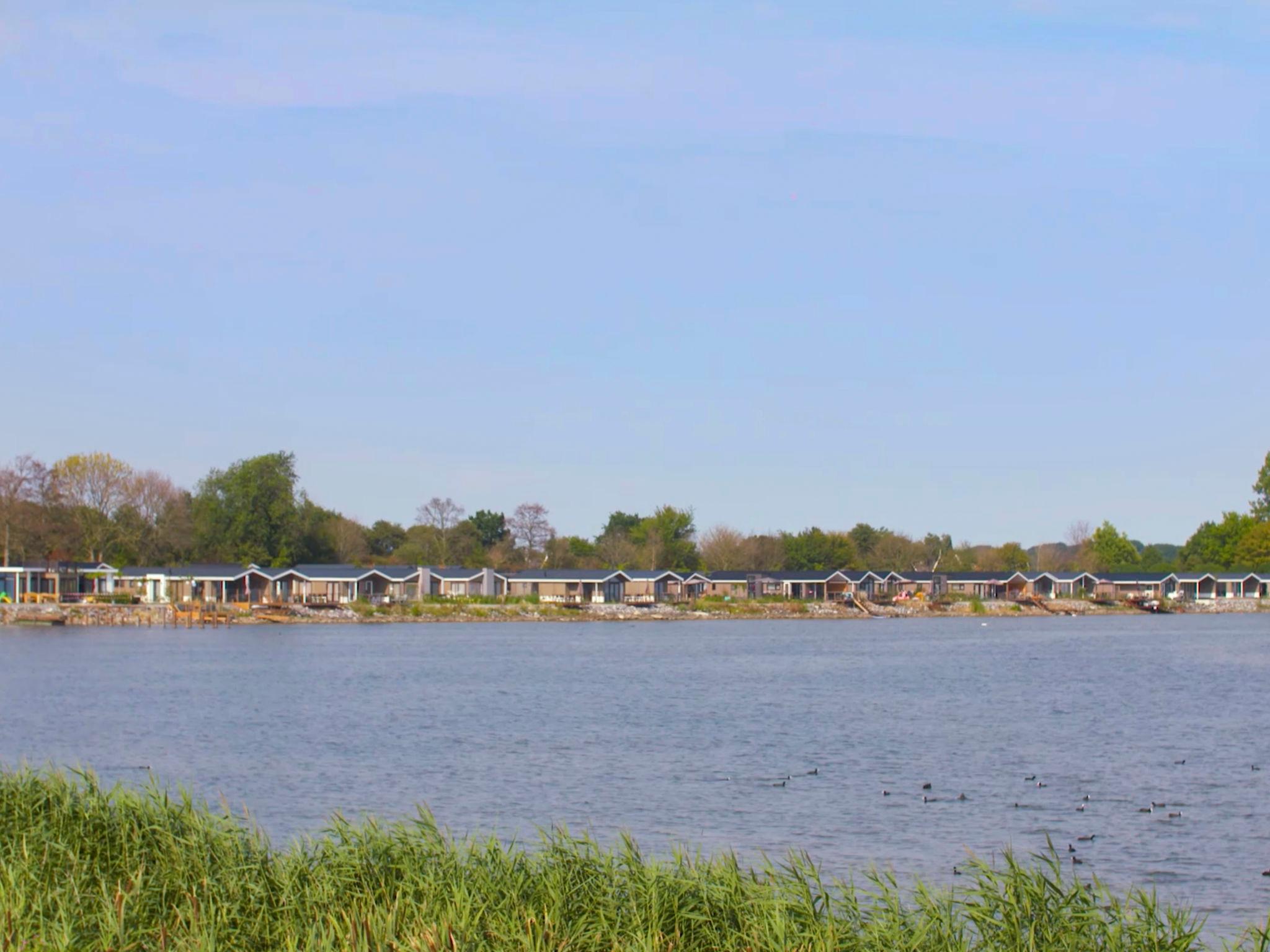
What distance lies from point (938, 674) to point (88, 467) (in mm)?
87123

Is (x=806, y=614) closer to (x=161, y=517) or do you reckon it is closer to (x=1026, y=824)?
(x=161, y=517)

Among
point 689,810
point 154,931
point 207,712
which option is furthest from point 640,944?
point 207,712

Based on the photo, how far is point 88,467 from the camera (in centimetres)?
11612

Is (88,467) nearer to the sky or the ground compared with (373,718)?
nearer to the sky

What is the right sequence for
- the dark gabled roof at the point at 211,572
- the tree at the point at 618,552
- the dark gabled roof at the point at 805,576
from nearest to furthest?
1. the dark gabled roof at the point at 211,572
2. the dark gabled roof at the point at 805,576
3. the tree at the point at 618,552

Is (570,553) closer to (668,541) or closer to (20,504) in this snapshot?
(668,541)

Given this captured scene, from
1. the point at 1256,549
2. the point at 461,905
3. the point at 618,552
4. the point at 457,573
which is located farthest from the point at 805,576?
the point at 461,905

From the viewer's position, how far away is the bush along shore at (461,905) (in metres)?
10.3

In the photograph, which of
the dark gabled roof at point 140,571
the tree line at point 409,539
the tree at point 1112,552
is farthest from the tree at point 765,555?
the dark gabled roof at point 140,571

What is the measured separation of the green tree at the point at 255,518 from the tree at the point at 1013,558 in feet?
285

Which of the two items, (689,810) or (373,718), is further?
(373,718)

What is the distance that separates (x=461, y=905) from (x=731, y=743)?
2055 centimetres

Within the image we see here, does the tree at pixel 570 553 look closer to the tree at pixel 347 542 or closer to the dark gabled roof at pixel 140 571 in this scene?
the tree at pixel 347 542

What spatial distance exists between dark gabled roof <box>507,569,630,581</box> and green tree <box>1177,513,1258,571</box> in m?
65.9
